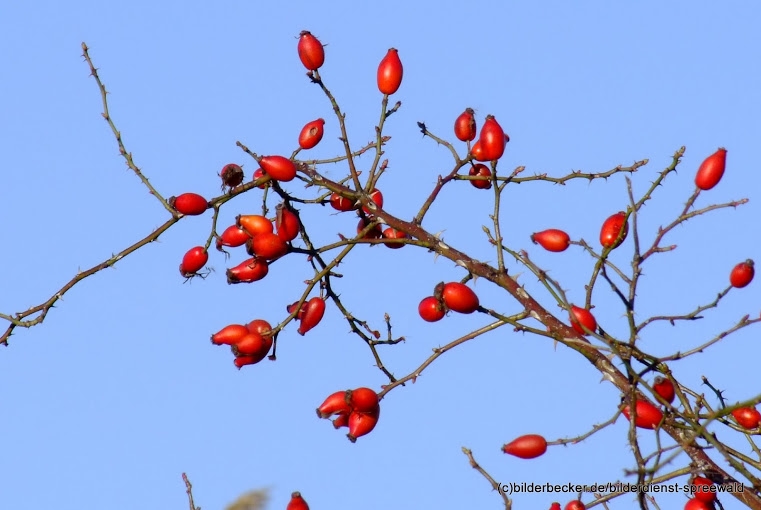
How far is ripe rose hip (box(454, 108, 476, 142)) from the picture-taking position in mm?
3213

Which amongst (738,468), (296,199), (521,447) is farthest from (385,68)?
(738,468)

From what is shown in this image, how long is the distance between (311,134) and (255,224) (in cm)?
44

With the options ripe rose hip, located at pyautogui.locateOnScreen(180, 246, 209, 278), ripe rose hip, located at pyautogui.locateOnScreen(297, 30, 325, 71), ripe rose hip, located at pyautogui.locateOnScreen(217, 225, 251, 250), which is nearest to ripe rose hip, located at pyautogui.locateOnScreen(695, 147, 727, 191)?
ripe rose hip, located at pyautogui.locateOnScreen(297, 30, 325, 71)

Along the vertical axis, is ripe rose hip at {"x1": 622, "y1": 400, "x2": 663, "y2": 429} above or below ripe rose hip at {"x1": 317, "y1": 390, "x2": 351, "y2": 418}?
below

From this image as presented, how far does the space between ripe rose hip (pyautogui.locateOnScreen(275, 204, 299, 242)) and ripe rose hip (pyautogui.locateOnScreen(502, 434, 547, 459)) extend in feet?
2.78

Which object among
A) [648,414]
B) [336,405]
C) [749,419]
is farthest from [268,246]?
[749,419]

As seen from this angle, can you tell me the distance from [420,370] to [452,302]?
0.65 feet

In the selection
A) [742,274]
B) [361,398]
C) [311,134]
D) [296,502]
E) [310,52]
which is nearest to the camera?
[296,502]

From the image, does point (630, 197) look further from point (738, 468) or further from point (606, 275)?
point (738, 468)

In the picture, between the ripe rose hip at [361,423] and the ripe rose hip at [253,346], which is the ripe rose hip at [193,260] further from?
the ripe rose hip at [361,423]

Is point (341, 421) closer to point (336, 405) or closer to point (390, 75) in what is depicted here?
point (336, 405)

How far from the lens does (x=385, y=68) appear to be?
3.23m

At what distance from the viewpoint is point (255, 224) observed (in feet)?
9.93

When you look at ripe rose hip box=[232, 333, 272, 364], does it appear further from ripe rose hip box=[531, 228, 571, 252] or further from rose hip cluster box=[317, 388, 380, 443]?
ripe rose hip box=[531, 228, 571, 252]
